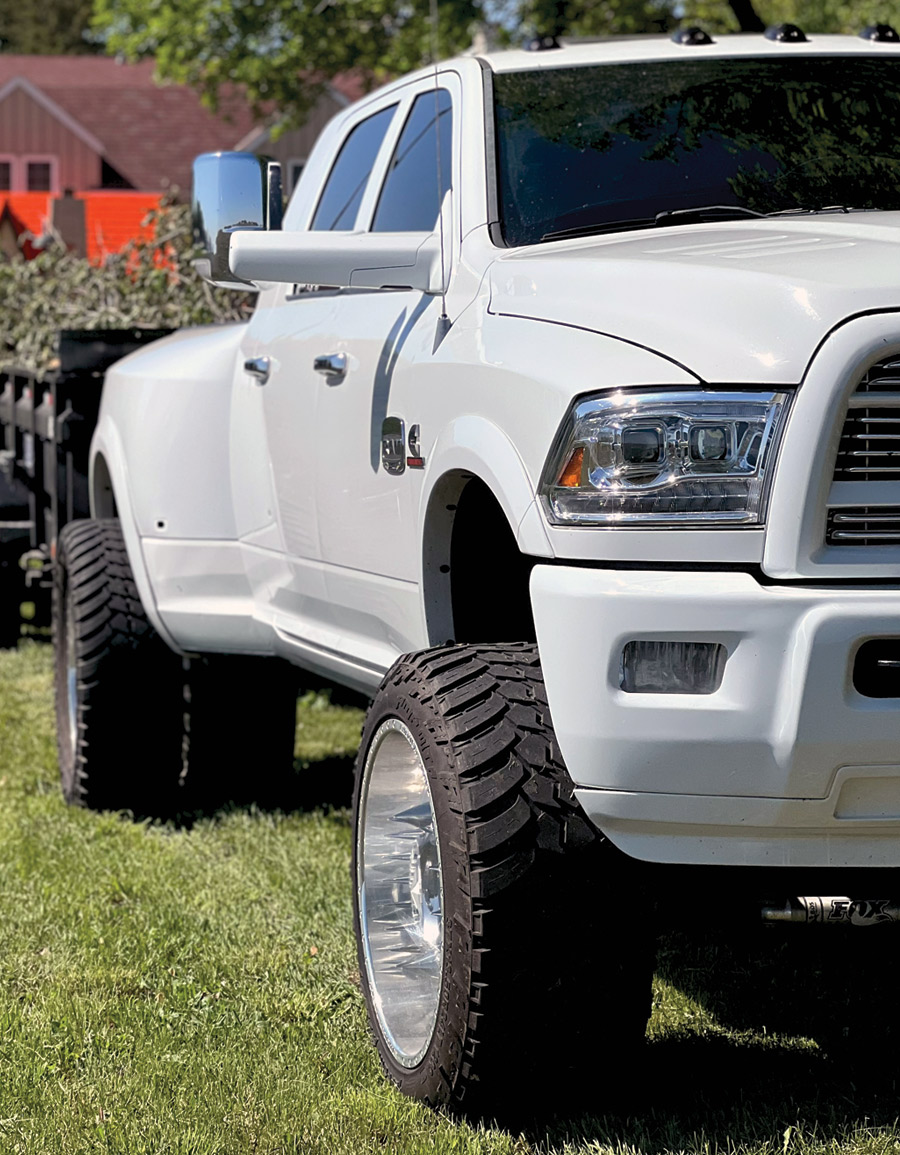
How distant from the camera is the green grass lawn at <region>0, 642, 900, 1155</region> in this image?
326 centimetres

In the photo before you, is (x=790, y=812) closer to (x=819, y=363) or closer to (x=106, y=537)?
(x=819, y=363)

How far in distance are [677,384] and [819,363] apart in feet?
0.74

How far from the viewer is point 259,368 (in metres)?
4.89

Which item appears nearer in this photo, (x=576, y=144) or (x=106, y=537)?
(x=576, y=144)

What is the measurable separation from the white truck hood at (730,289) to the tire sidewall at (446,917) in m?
0.78

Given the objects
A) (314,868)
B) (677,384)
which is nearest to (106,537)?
(314,868)

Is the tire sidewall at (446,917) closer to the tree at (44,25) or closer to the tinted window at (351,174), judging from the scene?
the tinted window at (351,174)

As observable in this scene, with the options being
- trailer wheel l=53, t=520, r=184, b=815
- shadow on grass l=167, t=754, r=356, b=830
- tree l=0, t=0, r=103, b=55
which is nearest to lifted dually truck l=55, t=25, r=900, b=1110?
trailer wheel l=53, t=520, r=184, b=815

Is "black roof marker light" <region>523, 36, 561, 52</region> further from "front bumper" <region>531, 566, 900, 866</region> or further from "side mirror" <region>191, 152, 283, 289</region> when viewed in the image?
"front bumper" <region>531, 566, 900, 866</region>

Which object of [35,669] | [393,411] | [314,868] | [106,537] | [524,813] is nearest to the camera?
[524,813]

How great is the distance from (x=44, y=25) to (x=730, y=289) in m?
71.6

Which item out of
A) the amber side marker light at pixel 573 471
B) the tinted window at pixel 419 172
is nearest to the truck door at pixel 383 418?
the tinted window at pixel 419 172

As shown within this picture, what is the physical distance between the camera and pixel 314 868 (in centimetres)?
526

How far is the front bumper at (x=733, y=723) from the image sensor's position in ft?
8.89
